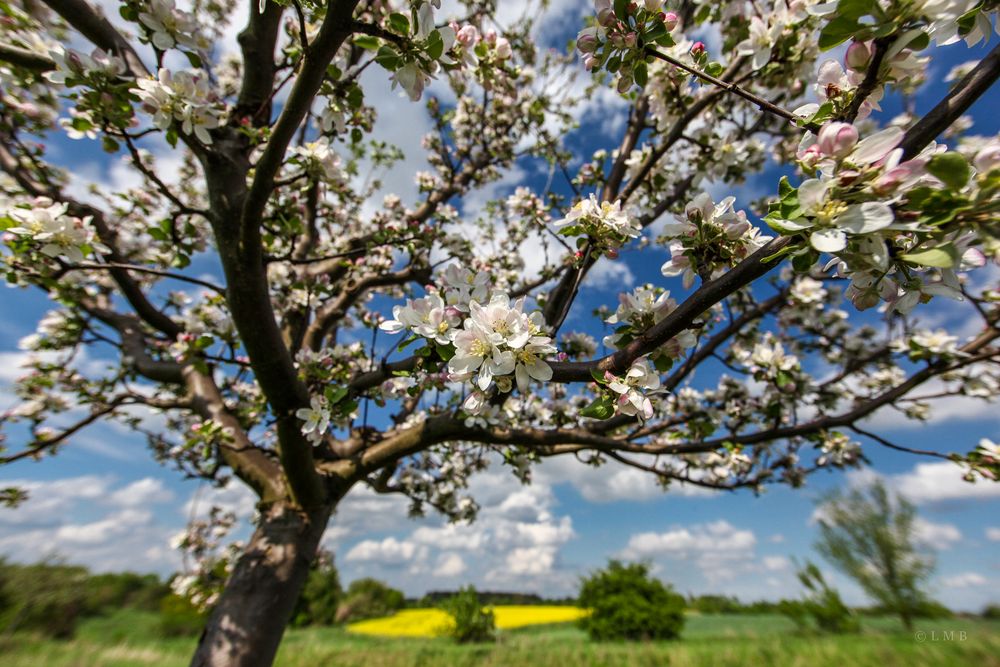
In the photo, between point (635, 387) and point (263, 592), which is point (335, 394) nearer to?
point (635, 387)

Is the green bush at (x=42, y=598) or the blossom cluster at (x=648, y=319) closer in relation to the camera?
the blossom cluster at (x=648, y=319)

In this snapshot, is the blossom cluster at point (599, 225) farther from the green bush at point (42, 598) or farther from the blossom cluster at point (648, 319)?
the green bush at point (42, 598)

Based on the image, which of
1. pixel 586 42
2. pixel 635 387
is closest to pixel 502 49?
pixel 586 42

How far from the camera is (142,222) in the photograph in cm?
443

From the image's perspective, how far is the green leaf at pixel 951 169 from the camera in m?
0.73

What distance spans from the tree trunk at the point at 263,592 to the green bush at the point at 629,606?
964 centimetres

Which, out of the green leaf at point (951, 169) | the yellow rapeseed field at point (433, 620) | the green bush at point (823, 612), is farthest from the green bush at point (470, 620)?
the green leaf at point (951, 169)

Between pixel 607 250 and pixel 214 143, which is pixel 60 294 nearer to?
pixel 214 143

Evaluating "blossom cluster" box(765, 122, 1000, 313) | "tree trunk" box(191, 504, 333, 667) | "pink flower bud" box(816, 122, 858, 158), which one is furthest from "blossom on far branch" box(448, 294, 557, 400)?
"tree trunk" box(191, 504, 333, 667)

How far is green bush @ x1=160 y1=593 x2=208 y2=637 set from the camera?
1232 cm

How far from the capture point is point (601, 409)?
1.28 meters

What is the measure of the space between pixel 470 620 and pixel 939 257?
11.8 meters

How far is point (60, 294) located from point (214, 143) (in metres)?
2.44

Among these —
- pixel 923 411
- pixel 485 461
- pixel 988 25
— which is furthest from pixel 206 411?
pixel 923 411
